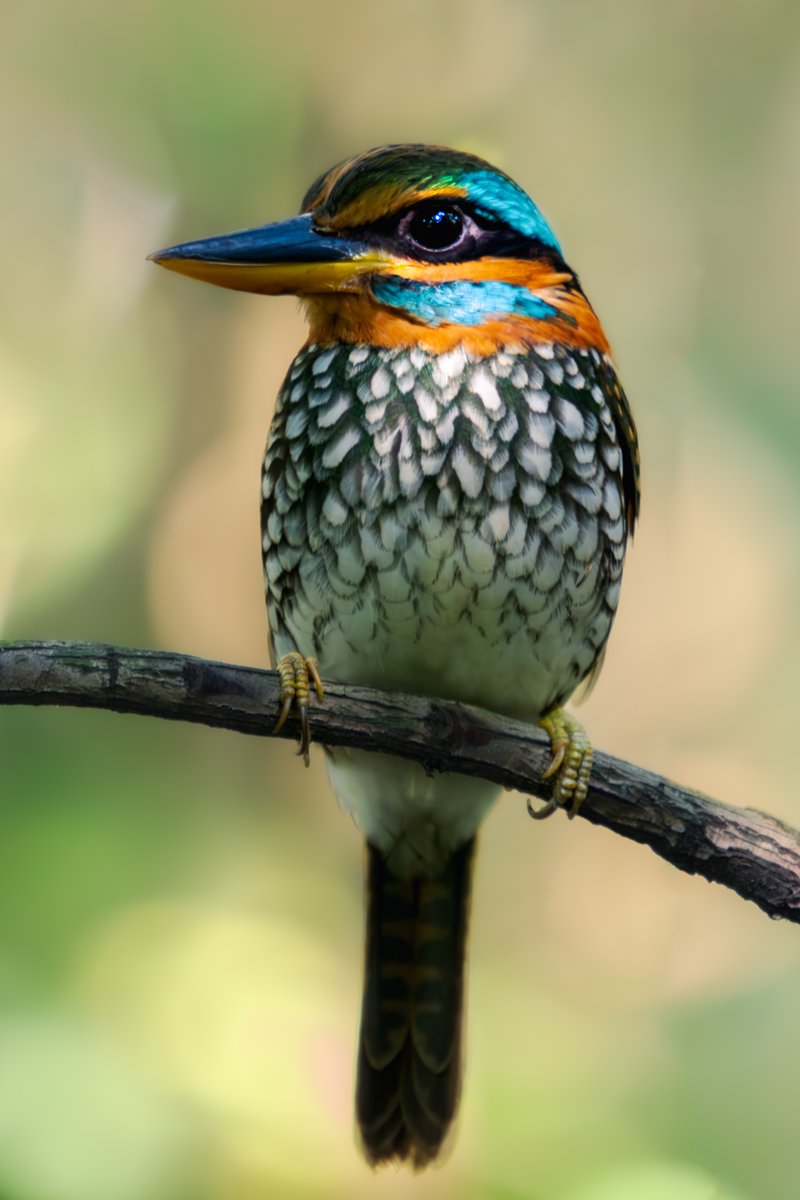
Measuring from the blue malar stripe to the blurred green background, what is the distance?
954 millimetres

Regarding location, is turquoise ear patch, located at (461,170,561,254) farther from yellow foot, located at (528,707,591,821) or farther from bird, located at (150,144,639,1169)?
yellow foot, located at (528,707,591,821)

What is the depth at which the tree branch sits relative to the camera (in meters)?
1.84

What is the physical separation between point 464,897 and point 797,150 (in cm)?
180

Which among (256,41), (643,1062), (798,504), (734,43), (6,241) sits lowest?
(643,1062)

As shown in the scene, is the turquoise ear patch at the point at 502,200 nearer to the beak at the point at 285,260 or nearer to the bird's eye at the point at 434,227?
the bird's eye at the point at 434,227

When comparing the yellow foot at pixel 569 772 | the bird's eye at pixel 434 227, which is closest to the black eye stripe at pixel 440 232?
the bird's eye at pixel 434 227

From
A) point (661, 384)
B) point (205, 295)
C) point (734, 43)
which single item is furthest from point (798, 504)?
point (205, 295)

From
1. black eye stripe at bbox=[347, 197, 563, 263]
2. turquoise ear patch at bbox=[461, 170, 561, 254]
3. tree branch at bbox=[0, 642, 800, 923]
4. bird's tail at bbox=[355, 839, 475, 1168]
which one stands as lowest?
bird's tail at bbox=[355, 839, 475, 1168]

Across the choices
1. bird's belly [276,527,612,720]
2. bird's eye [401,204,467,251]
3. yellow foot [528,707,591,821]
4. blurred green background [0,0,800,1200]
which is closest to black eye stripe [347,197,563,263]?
bird's eye [401,204,467,251]

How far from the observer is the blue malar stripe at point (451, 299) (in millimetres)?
2213

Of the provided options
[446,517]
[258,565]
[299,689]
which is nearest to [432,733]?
[299,689]

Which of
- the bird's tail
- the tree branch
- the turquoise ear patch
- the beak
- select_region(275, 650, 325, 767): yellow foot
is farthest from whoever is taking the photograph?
the bird's tail

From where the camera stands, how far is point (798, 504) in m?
3.18

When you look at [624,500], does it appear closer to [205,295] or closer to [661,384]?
[661,384]
